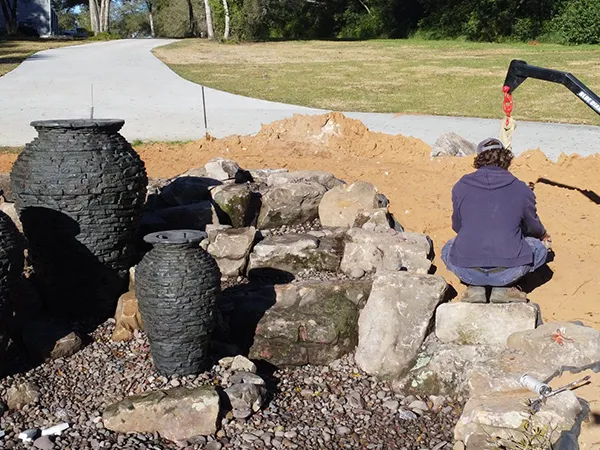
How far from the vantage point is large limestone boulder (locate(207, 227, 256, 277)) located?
17.8 ft

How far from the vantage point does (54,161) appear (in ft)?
14.5

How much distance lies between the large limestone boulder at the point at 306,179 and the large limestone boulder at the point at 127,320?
89.4 inches

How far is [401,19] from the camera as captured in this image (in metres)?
39.1

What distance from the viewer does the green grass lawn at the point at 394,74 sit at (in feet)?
53.1

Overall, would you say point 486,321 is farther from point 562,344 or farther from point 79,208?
point 79,208

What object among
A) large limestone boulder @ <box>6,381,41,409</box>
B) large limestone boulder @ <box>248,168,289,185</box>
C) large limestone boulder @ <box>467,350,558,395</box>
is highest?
large limestone boulder @ <box>248,168,289,185</box>

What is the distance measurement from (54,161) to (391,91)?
15.5 meters

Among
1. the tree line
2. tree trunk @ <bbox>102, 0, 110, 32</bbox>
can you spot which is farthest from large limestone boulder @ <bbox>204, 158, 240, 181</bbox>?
tree trunk @ <bbox>102, 0, 110, 32</bbox>

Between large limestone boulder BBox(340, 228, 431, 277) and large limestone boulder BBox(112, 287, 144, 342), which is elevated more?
large limestone boulder BBox(340, 228, 431, 277)

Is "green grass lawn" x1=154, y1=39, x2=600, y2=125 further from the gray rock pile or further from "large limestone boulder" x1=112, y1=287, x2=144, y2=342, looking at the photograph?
"large limestone boulder" x1=112, y1=287, x2=144, y2=342

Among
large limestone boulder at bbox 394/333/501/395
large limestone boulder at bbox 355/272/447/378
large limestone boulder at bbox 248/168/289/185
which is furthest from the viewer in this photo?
large limestone boulder at bbox 248/168/289/185

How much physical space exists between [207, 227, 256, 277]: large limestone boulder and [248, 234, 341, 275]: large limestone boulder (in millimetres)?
70

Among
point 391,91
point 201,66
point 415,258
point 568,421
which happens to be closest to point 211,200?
point 415,258

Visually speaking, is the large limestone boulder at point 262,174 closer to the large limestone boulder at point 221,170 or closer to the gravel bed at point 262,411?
the large limestone boulder at point 221,170
